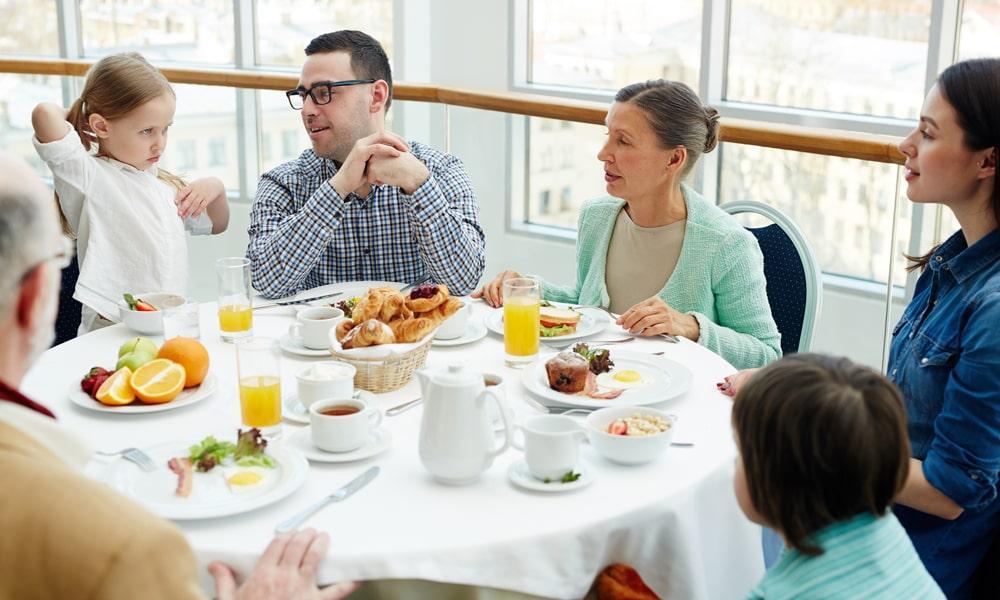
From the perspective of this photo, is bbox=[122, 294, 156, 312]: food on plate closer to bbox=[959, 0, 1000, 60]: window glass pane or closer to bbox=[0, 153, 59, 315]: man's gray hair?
bbox=[0, 153, 59, 315]: man's gray hair

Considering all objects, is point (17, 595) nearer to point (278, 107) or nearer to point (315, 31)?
point (278, 107)

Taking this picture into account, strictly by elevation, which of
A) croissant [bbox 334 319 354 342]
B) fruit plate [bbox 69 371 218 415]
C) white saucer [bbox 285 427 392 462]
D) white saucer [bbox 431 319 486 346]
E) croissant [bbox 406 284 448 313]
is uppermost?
croissant [bbox 406 284 448 313]

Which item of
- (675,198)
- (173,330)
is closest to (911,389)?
(675,198)

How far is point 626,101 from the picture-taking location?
2.68 metres

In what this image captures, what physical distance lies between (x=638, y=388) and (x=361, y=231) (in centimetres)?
119

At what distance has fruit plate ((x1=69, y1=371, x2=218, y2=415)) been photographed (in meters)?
1.81

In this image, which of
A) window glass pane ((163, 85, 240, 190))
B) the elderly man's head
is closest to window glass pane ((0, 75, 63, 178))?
window glass pane ((163, 85, 240, 190))

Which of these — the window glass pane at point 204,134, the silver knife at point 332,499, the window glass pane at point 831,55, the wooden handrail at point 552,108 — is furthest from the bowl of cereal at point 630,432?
the window glass pane at point 204,134

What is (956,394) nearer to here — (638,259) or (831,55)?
(638,259)

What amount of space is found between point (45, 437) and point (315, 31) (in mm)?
6007

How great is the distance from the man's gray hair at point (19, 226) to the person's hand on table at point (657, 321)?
1.48 meters

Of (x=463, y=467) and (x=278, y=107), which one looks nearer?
(x=463, y=467)

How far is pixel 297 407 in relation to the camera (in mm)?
1853

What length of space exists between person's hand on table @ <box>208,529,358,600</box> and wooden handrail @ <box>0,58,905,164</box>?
2136 millimetres
